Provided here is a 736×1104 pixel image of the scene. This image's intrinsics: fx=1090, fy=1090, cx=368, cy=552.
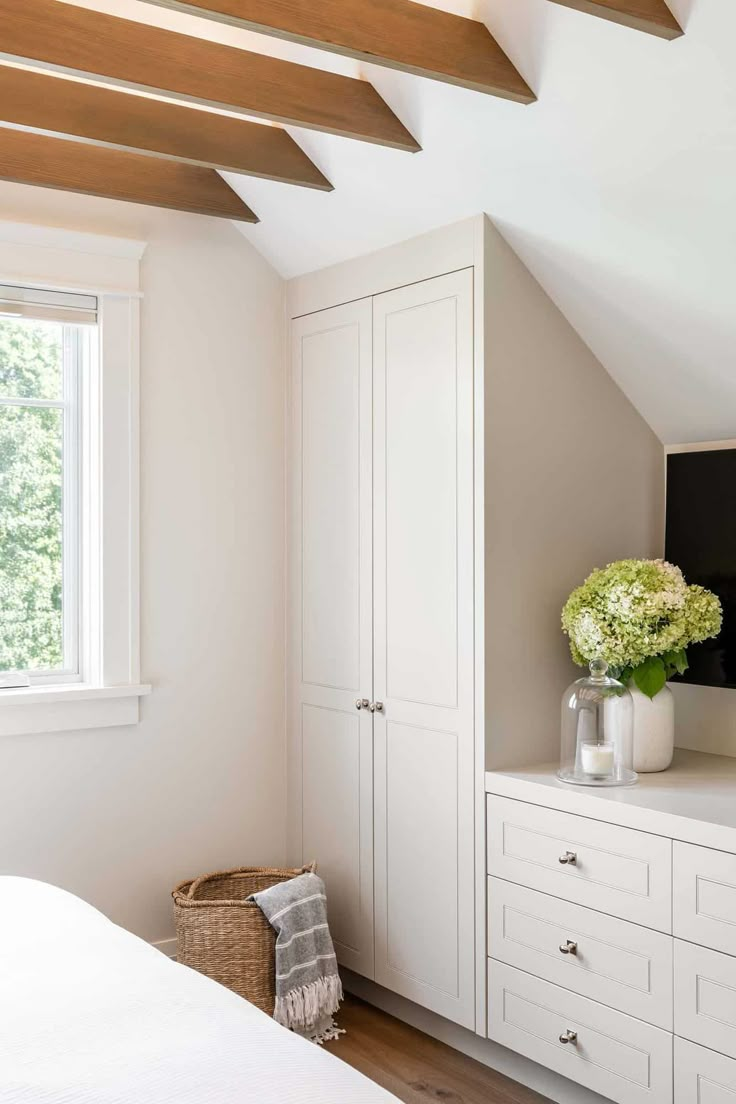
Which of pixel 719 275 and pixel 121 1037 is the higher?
pixel 719 275

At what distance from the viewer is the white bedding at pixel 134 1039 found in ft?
4.68

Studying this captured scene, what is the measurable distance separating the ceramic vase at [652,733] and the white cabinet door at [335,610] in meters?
0.84

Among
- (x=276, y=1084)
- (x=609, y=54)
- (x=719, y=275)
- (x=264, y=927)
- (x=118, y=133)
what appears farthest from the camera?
(x=264, y=927)

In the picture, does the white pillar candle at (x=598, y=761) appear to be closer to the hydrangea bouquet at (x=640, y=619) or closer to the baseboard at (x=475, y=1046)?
the hydrangea bouquet at (x=640, y=619)

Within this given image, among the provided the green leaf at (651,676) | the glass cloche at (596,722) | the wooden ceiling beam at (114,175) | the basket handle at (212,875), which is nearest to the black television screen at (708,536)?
the green leaf at (651,676)

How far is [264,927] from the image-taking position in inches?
124

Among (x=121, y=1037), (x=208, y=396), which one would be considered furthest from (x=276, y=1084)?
(x=208, y=396)

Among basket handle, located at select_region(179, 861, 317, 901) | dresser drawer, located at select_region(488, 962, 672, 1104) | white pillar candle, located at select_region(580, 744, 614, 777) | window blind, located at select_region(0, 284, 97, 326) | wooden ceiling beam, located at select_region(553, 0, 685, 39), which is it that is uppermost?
wooden ceiling beam, located at select_region(553, 0, 685, 39)

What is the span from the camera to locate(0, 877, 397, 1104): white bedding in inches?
56.2

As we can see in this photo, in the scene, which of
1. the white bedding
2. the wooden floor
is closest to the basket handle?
the wooden floor

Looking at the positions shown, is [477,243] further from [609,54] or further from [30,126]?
[30,126]

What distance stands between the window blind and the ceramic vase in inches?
79.1

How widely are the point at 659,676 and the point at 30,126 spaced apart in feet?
7.10

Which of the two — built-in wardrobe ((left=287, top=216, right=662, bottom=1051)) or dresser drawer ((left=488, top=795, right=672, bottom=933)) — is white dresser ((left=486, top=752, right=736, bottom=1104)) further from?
built-in wardrobe ((left=287, top=216, right=662, bottom=1051))
